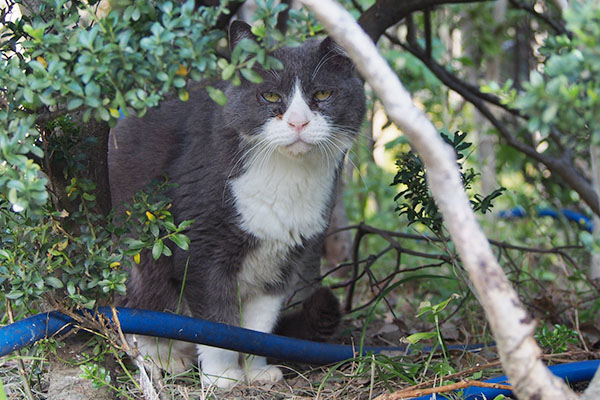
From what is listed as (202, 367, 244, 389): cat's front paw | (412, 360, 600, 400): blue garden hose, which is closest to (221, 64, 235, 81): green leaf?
(412, 360, 600, 400): blue garden hose

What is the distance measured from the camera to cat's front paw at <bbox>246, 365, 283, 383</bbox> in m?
2.34

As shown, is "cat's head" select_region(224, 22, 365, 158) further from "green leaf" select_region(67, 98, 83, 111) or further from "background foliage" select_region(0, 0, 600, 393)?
"green leaf" select_region(67, 98, 83, 111)

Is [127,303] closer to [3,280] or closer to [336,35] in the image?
[3,280]

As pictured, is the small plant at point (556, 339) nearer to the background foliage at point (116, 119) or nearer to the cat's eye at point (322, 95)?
the background foliage at point (116, 119)

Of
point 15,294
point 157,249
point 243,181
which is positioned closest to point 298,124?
point 243,181

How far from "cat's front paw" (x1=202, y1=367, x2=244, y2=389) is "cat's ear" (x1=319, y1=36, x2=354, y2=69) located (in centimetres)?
117

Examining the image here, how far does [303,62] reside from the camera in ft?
7.36

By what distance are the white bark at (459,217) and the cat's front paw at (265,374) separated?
121 cm

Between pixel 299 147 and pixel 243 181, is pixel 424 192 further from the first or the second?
pixel 243 181

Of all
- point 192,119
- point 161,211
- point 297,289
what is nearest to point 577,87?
point 161,211

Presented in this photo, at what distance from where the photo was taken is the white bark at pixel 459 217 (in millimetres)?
1257

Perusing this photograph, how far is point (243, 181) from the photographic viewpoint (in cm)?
227

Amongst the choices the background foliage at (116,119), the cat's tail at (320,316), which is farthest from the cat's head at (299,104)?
the cat's tail at (320,316)

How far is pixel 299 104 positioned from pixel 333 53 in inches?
12.7
